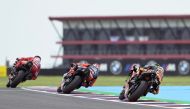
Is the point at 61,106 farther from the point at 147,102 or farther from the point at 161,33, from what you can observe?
the point at 161,33

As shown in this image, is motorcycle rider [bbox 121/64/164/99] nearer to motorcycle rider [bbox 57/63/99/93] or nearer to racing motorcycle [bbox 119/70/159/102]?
racing motorcycle [bbox 119/70/159/102]

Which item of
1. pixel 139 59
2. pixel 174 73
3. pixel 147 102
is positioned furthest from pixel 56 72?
pixel 147 102

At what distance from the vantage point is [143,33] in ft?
361

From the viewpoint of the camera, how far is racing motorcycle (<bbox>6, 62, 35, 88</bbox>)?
1307 inches

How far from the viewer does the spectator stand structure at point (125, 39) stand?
106 metres

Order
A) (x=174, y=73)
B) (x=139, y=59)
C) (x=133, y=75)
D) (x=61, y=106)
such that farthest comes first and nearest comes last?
(x=139, y=59) < (x=174, y=73) < (x=133, y=75) < (x=61, y=106)

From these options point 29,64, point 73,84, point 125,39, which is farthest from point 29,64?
point 125,39

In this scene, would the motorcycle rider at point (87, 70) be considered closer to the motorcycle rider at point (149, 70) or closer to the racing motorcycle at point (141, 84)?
the motorcycle rider at point (149, 70)

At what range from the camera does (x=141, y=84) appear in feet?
78.1

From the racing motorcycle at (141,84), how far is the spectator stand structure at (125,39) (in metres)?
77.8

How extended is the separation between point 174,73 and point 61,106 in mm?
60142

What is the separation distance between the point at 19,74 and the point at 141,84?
10.6 m

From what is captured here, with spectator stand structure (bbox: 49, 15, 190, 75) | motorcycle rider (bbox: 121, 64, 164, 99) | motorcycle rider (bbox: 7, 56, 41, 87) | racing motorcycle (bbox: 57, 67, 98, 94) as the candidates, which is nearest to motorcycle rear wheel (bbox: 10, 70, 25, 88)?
motorcycle rider (bbox: 7, 56, 41, 87)

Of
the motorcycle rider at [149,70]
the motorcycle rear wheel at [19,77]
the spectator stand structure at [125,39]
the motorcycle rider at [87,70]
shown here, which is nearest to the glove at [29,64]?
the motorcycle rear wheel at [19,77]
